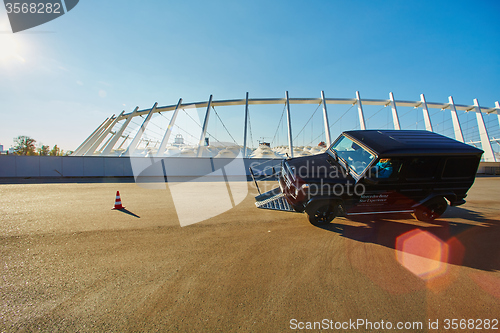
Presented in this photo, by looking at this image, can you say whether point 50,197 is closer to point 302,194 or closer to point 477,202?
point 302,194

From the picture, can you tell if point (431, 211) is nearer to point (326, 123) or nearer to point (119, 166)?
point (326, 123)

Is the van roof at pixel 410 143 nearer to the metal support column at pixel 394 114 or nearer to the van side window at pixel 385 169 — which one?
the van side window at pixel 385 169

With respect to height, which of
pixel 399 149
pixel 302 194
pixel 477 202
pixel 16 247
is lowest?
pixel 477 202

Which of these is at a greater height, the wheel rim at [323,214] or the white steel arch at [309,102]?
the white steel arch at [309,102]

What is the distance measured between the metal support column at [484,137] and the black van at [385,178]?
29.6m

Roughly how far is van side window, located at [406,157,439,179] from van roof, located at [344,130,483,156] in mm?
174

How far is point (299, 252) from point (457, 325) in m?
1.96

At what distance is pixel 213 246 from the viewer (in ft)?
12.2

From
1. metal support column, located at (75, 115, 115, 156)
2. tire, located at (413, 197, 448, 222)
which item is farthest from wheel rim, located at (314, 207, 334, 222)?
metal support column, located at (75, 115, 115, 156)

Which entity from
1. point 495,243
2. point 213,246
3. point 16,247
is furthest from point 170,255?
point 495,243

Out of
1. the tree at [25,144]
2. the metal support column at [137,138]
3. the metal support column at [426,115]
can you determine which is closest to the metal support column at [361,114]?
the metal support column at [426,115]

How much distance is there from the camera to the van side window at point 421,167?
4501mm

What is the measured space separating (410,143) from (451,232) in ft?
7.39

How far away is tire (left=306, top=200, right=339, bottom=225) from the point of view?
4.56 metres
